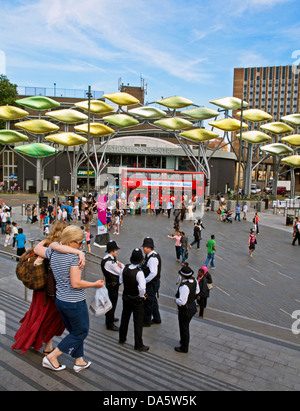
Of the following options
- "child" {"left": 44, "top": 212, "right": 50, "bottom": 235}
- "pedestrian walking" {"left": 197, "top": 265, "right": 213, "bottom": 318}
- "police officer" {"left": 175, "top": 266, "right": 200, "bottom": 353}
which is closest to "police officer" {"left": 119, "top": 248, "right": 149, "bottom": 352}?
"police officer" {"left": 175, "top": 266, "right": 200, "bottom": 353}

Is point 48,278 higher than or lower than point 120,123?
lower

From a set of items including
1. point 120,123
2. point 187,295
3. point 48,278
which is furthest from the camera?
point 120,123

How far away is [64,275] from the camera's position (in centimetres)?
354

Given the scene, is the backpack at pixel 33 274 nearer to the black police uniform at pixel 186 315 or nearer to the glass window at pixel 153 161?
the black police uniform at pixel 186 315

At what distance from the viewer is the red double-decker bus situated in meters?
27.6

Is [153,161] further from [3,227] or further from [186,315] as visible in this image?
[186,315]

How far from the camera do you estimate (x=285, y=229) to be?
2284 centimetres

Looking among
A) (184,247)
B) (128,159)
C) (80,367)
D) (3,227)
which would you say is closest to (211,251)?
(184,247)

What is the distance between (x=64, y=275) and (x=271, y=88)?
119295 mm

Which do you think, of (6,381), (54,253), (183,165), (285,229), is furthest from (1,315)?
(183,165)

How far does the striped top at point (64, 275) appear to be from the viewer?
11.5 ft

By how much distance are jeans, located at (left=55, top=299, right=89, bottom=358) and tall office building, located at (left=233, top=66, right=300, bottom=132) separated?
112950 mm

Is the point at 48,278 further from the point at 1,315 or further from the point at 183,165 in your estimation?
the point at 183,165
